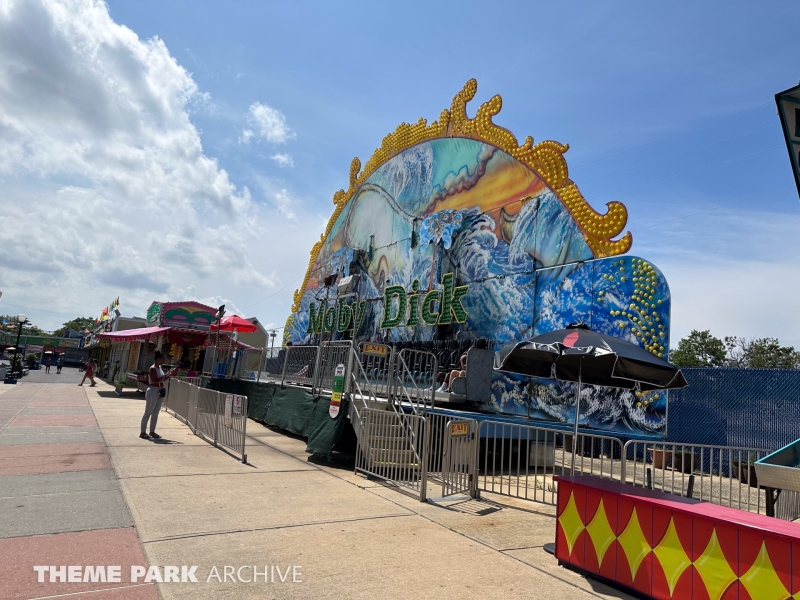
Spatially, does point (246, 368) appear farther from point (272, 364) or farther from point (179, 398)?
point (179, 398)

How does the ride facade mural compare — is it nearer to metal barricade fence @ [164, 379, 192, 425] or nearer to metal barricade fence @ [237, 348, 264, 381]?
metal barricade fence @ [237, 348, 264, 381]

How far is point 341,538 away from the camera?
5.50 m

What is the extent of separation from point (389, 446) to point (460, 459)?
1.78 meters

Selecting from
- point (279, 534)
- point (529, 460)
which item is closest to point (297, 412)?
point (529, 460)

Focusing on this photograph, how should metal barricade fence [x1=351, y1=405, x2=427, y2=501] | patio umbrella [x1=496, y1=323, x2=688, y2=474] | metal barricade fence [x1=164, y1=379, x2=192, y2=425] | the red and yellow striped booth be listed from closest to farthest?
the red and yellow striped booth < patio umbrella [x1=496, y1=323, x2=688, y2=474] < metal barricade fence [x1=351, y1=405, x2=427, y2=501] < metal barricade fence [x1=164, y1=379, x2=192, y2=425]

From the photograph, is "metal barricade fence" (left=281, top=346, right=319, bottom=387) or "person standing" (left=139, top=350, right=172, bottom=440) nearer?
"person standing" (left=139, top=350, right=172, bottom=440)

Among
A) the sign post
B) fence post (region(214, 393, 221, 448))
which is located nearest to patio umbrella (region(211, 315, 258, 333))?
fence post (region(214, 393, 221, 448))

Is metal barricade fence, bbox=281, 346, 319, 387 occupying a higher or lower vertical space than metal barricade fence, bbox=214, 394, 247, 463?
higher

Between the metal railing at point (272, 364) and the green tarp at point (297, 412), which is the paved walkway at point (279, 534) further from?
the metal railing at point (272, 364)

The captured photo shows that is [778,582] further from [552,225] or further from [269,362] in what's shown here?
[269,362]

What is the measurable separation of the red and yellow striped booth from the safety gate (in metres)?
2.70

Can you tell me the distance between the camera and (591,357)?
7852 mm

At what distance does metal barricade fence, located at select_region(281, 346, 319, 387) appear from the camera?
14.0 m

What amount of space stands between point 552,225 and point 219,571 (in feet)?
44.0
